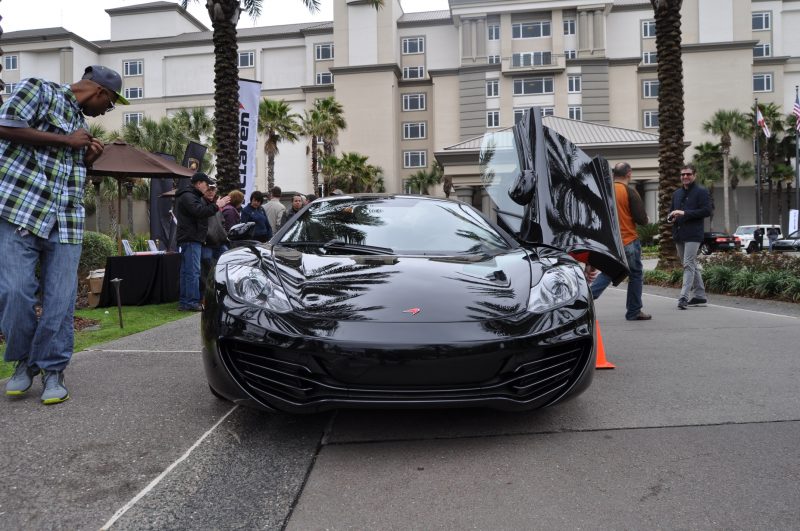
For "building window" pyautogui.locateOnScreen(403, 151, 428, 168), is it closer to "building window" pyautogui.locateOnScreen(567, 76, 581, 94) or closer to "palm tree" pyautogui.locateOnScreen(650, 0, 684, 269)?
"building window" pyautogui.locateOnScreen(567, 76, 581, 94)

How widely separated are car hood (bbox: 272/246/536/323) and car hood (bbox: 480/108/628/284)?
0.98m

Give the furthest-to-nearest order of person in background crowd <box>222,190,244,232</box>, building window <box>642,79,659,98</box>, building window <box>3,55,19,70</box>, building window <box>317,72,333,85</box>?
building window <box>3,55,19,70</box> < building window <box>317,72,333,85</box> < building window <box>642,79,659,98</box> < person in background crowd <box>222,190,244,232</box>

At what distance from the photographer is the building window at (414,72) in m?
47.2

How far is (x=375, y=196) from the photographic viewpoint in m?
4.36

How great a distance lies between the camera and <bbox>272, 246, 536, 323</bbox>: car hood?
2627mm

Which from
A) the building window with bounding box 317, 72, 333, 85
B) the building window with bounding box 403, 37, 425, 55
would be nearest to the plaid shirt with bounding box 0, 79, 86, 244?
the building window with bounding box 317, 72, 333, 85

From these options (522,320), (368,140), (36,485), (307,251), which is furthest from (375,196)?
(368,140)

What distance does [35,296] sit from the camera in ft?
11.1

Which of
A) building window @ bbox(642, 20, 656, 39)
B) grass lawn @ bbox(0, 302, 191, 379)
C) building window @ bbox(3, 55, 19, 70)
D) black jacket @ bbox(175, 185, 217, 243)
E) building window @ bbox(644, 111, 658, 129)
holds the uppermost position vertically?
building window @ bbox(642, 20, 656, 39)

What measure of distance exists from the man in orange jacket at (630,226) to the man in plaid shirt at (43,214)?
5.01 m

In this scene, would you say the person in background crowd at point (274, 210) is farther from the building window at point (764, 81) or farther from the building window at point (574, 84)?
the building window at point (764, 81)

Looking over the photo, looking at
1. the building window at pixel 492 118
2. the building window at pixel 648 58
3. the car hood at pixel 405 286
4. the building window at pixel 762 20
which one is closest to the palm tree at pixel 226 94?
the car hood at pixel 405 286

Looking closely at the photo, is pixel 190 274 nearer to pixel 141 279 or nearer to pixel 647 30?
pixel 141 279

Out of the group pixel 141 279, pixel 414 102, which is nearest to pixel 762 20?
pixel 414 102
